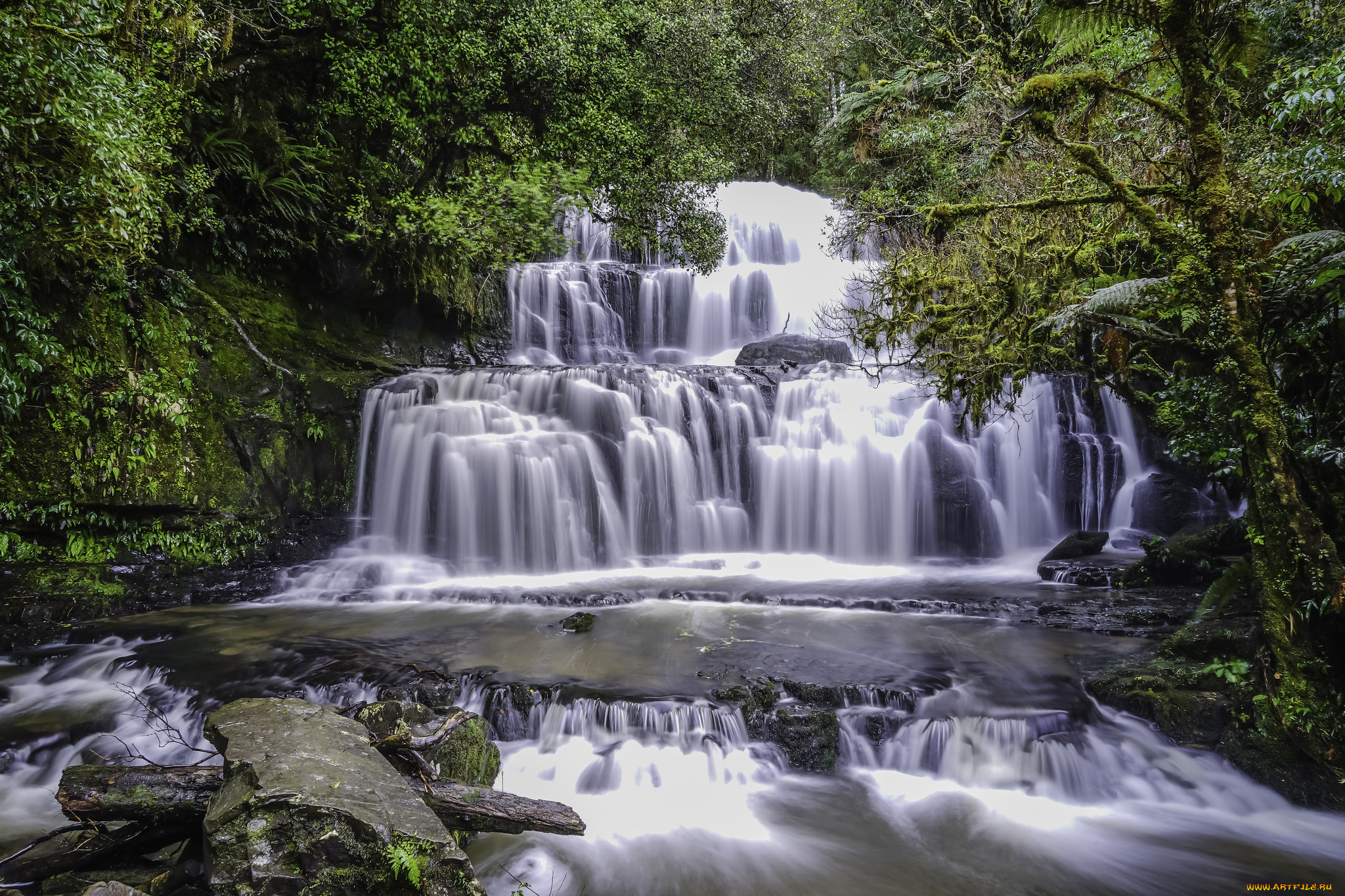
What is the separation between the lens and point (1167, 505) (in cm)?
963

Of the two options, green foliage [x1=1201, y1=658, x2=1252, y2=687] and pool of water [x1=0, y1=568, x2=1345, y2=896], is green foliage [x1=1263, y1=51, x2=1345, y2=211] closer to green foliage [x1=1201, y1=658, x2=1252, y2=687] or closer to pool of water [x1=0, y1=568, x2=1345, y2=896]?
green foliage [x1=1201, y1=658, x2=1252, y2=687]

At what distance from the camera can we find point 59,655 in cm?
612

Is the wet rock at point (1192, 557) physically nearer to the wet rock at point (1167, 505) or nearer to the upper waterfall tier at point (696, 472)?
the wet rock at point (1167, 505)

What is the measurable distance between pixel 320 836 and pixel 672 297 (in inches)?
575

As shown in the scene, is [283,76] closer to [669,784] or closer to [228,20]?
[228,20]

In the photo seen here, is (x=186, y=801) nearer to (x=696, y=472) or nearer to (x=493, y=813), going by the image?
(x=493, y=813)

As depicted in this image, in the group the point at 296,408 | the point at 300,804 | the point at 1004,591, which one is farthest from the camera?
the point at 296,408

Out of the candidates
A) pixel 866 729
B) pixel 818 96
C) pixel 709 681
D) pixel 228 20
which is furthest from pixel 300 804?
pixel 818 96

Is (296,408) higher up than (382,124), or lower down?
lower down

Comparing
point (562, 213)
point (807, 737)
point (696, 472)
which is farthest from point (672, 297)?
point (807, 737)

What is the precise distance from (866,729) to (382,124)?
10701mm

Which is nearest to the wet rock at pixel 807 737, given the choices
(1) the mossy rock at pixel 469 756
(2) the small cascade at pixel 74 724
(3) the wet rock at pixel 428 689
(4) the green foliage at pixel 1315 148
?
(1) the mossy rock at pixel 469 756

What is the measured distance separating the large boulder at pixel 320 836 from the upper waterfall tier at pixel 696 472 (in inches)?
270

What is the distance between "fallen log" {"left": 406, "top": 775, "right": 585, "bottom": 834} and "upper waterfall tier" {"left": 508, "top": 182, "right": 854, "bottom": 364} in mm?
11380
